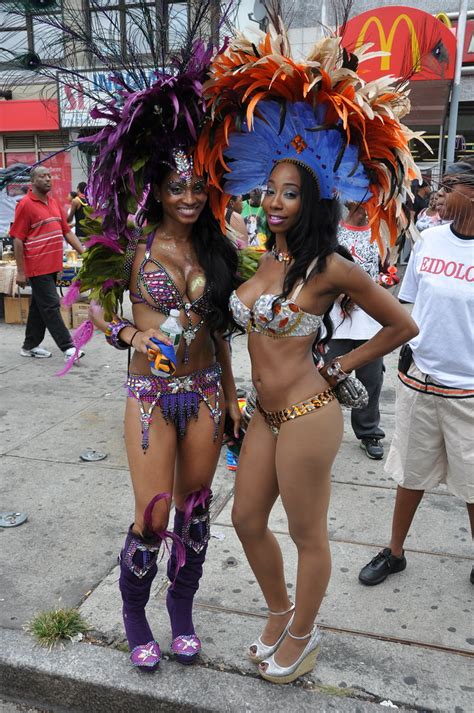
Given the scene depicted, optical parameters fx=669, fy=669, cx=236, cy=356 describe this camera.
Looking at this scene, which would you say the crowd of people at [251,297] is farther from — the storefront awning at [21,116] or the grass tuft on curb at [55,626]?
the storefront awning at [21,116]

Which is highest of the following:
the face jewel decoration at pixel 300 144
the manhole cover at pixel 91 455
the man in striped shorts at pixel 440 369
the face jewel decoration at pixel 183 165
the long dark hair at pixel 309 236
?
the face jewel decoration at pixel 300 144

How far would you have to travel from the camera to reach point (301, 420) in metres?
2.32

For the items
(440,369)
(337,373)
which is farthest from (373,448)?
(337,373)

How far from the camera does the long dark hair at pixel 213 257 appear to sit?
2549 mm

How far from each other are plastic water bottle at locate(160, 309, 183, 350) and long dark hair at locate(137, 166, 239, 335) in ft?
0.63

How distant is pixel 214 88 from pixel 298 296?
802 millimetres

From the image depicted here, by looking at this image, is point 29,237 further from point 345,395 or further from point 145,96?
point 345,395

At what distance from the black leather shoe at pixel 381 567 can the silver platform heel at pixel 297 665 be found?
63 centimetres

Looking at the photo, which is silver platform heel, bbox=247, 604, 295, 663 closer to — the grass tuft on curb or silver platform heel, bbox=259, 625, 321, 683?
silver platform heel, bbox=259, 625, 321, 683

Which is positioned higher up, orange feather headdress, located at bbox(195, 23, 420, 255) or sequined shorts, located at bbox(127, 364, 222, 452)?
orange feather headdress, located at bbox(195, 23, 420, 255)

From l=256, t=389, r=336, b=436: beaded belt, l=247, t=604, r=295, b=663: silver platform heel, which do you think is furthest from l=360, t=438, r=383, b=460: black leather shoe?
l=256, t=389, r=336, b=436: beaded belt

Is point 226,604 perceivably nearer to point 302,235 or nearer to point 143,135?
point 302,235

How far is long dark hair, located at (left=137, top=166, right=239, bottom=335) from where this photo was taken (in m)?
2.55

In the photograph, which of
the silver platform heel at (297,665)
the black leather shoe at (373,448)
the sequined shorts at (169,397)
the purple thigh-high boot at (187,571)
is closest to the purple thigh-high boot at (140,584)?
the purple thigh-high boot at (187,571)
